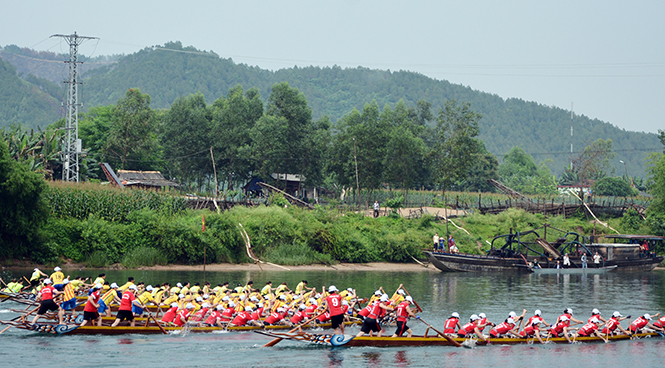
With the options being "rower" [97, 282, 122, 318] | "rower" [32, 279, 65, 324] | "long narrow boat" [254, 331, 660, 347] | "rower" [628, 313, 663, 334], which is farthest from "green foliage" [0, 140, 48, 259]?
"rower" [628, 313, 663, 334]

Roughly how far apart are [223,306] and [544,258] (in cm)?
3574

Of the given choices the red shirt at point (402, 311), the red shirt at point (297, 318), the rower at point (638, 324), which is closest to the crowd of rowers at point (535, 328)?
the rower at point (638, 324)

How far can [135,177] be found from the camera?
70.9 m

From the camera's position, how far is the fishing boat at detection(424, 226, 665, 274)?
168ft

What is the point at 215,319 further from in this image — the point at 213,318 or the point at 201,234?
the point at 201,234

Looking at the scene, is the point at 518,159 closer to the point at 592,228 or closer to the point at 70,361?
the point at 592,228

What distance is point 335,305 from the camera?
23422 mm

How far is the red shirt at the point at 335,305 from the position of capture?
23.4 meters

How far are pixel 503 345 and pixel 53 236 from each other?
31432 mm

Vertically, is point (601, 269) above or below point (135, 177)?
below

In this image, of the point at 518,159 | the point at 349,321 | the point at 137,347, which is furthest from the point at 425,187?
the point at 137,347

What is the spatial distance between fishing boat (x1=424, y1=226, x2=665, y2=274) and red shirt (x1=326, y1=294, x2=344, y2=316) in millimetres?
28180

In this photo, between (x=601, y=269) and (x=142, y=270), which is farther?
(x=601, y=269)

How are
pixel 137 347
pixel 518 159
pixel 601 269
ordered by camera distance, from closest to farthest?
Result: pixel 137 347, pixel 601 269, pixel 518 159
